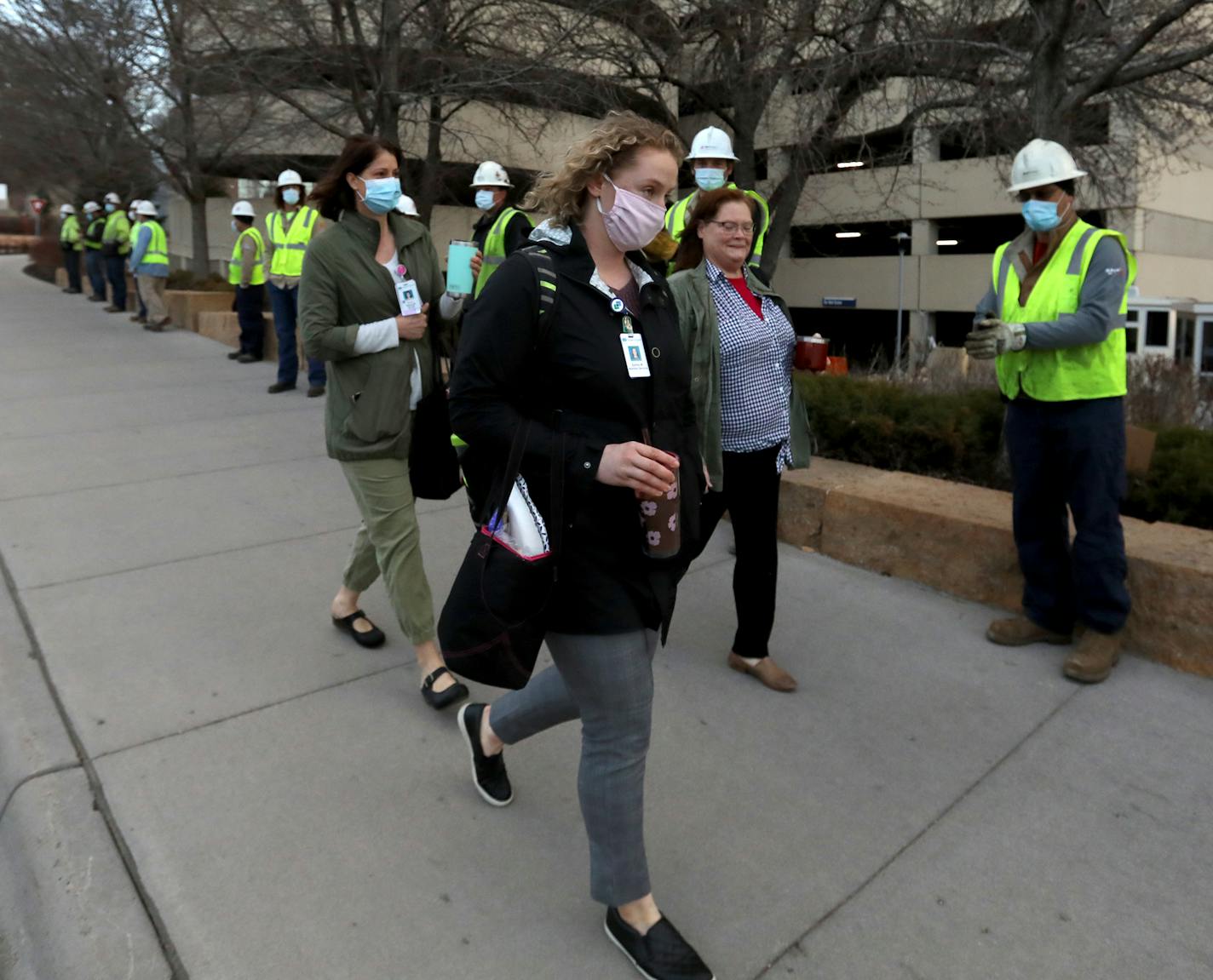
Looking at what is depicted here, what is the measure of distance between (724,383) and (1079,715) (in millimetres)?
1722

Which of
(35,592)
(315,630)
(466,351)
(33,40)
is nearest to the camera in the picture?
(466,351)

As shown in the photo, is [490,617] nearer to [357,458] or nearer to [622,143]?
[622,143]

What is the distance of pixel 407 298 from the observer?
12.2 feet

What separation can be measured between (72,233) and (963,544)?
77.2 feet

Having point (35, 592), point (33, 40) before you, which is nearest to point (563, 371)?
point (35, 592)

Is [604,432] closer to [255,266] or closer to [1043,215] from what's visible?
[1043,215]

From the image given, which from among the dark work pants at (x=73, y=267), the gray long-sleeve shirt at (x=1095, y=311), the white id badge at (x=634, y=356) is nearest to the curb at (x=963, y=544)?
the gray long-sleeve shirt at (x=1095, y=311)

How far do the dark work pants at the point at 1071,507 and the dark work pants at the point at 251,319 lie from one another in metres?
9.63

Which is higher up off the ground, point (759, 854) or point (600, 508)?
point (600, 508)

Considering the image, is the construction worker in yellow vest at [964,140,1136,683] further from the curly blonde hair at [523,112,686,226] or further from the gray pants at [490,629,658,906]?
the gray pants at [490,629,658,906]

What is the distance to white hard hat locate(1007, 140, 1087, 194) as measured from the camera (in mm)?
3934

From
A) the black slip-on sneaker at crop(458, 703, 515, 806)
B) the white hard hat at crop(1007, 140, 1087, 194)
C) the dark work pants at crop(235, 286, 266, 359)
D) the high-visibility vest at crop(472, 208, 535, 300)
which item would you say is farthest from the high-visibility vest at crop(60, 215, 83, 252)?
the black slip-on sneaker at crop(458, 703, 515, 806)

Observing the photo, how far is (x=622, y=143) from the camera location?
2336mm

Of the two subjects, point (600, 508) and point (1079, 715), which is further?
point (1079, 715)
